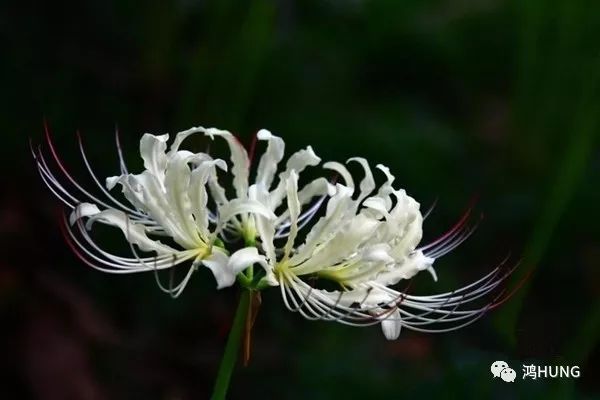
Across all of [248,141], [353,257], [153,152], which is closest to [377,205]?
[353,257]

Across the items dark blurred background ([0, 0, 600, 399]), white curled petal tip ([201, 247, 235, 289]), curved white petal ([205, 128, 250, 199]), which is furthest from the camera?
dark blurred background ([0, 0, 600, 399])

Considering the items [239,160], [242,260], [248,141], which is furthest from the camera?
[248,141]

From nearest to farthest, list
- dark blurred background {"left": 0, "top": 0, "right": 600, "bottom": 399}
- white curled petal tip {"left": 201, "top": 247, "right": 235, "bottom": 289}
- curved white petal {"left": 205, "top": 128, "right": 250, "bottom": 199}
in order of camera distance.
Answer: white curled petal tip {"left": 201, "top": 247, "right": 235, "bottom": 289}, curved white petal {"left": 205, "top": 128, "right": 250, "bottom": 199}, dark blurred background {"left": 0, "top": 0, "right": 600, "bottom": 399}

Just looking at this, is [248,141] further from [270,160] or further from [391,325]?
[391,325]

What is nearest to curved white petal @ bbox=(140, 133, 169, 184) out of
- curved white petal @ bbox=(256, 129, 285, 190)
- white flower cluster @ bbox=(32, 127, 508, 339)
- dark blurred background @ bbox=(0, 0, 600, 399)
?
white flower cluster @ bbox=(32, 127, 508, 339)

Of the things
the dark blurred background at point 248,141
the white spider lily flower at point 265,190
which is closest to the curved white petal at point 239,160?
the white spider lily flower at point 265,190

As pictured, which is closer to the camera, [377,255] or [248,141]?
[377,255]

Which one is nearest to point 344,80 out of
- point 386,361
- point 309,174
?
point 309,174

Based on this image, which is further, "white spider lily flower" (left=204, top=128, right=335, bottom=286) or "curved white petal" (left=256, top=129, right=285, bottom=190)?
→ "curved white petal" (left=256, top=129, right=285, bottom=190)

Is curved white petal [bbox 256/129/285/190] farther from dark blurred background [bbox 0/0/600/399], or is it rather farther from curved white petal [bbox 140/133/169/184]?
dark blurred background [bbox 0/0/600/399]

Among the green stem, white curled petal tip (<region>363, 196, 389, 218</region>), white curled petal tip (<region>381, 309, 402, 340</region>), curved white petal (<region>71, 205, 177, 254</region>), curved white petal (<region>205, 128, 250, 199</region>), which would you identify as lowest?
the green stem
